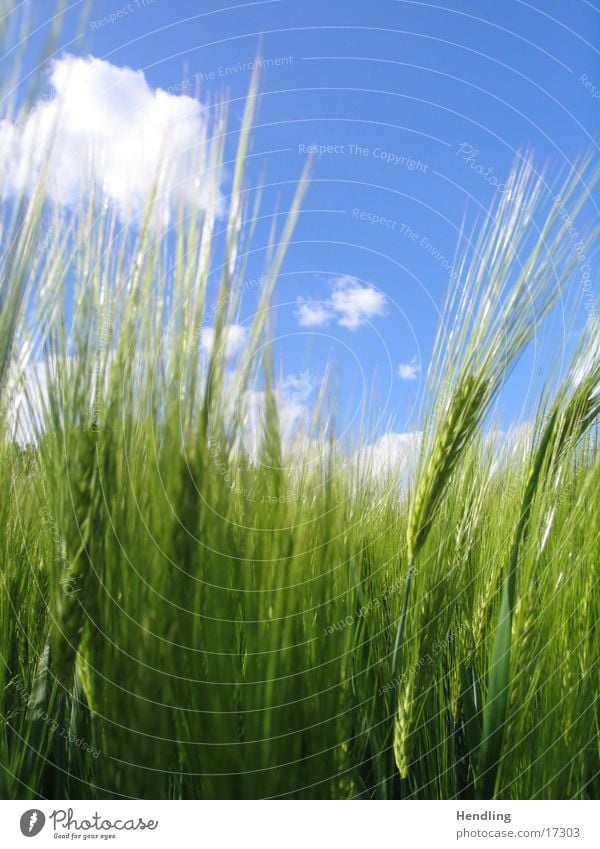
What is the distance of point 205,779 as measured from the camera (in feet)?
1.87

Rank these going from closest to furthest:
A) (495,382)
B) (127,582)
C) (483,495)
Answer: (127,582) → (495,382) → (483,495)

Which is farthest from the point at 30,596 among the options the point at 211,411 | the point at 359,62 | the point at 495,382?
the point at 359,62

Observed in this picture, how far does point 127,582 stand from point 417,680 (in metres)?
0.39
